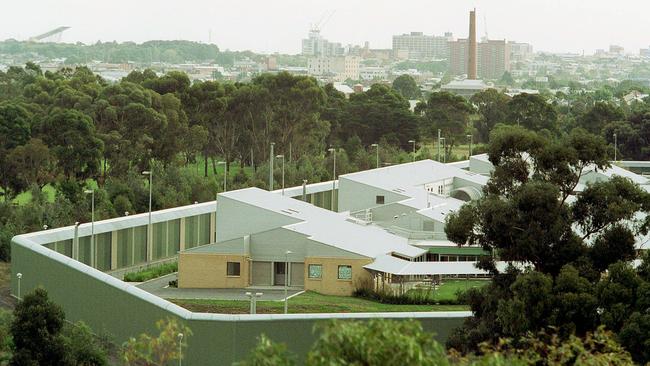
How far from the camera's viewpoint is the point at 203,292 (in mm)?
30438

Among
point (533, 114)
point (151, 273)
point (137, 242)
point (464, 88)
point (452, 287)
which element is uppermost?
point (533, 114)

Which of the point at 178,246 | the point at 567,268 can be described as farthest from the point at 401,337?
the point at 178,246

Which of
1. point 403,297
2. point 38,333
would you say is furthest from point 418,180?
point 38,333

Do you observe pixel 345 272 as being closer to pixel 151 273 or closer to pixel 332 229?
pixel 332 229

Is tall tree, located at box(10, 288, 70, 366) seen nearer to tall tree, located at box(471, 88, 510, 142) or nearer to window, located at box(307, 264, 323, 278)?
window, located at box(307, 264, 323, 278)

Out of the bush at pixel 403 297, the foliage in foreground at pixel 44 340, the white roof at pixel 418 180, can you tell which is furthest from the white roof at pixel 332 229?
the foliage in foreground at pixel 44 340

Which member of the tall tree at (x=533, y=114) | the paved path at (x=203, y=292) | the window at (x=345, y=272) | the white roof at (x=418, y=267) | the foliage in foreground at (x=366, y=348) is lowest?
the paved path at (x=203, y=292)

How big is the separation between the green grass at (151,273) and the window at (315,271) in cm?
378

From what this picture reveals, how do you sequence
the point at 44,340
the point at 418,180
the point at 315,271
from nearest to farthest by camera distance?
the point at 44,340 < the point at 315,271 < the point at 418,180

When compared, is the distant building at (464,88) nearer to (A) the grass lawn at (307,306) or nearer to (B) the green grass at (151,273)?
(B) the green grass at (151,273)

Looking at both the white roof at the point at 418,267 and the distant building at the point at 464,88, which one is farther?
the distant building at the point at 464,88

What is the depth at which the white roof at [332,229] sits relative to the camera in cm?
3183

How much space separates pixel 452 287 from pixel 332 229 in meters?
4.12

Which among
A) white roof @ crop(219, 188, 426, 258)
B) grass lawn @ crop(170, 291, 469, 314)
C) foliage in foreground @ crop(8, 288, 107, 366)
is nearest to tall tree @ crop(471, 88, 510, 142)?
white roof @ crop(219, 188, 426, 258)
